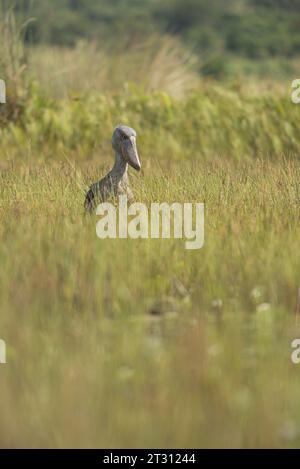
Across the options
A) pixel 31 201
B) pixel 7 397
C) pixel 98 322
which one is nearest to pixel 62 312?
pixel 98 322

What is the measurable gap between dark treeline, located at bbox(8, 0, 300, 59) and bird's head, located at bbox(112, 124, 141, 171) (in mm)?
23133

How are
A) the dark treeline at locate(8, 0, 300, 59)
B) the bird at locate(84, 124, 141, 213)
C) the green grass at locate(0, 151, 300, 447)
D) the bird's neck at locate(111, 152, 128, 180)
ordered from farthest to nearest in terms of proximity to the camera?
the dark treeline at locate(8, 0, 300, 59)
the bird's neck at locate(111, 152, 128, 180)
the bird at locate(84, 124, 141, 213)
the green grass at locate(0, 151, 300, 447)

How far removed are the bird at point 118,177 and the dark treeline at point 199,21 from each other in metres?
23.2

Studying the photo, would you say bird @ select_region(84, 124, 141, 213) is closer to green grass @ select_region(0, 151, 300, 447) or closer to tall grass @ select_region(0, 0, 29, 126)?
green grass @ select_region(0, 151, 300, 447)

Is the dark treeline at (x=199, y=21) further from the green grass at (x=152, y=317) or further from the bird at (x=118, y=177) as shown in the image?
the green grass at (x=152, y=317)

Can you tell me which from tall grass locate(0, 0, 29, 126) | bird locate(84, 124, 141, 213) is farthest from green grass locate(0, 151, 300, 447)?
tall grass locate(0, 0, 29, 126)

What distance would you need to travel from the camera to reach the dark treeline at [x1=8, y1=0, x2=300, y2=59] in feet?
116

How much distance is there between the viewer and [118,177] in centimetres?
647

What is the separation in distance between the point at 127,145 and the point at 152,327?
2.30m

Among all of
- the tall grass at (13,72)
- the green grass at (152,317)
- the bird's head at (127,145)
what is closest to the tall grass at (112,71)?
the tall grass at (13,72)

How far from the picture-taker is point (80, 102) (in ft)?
36.1
